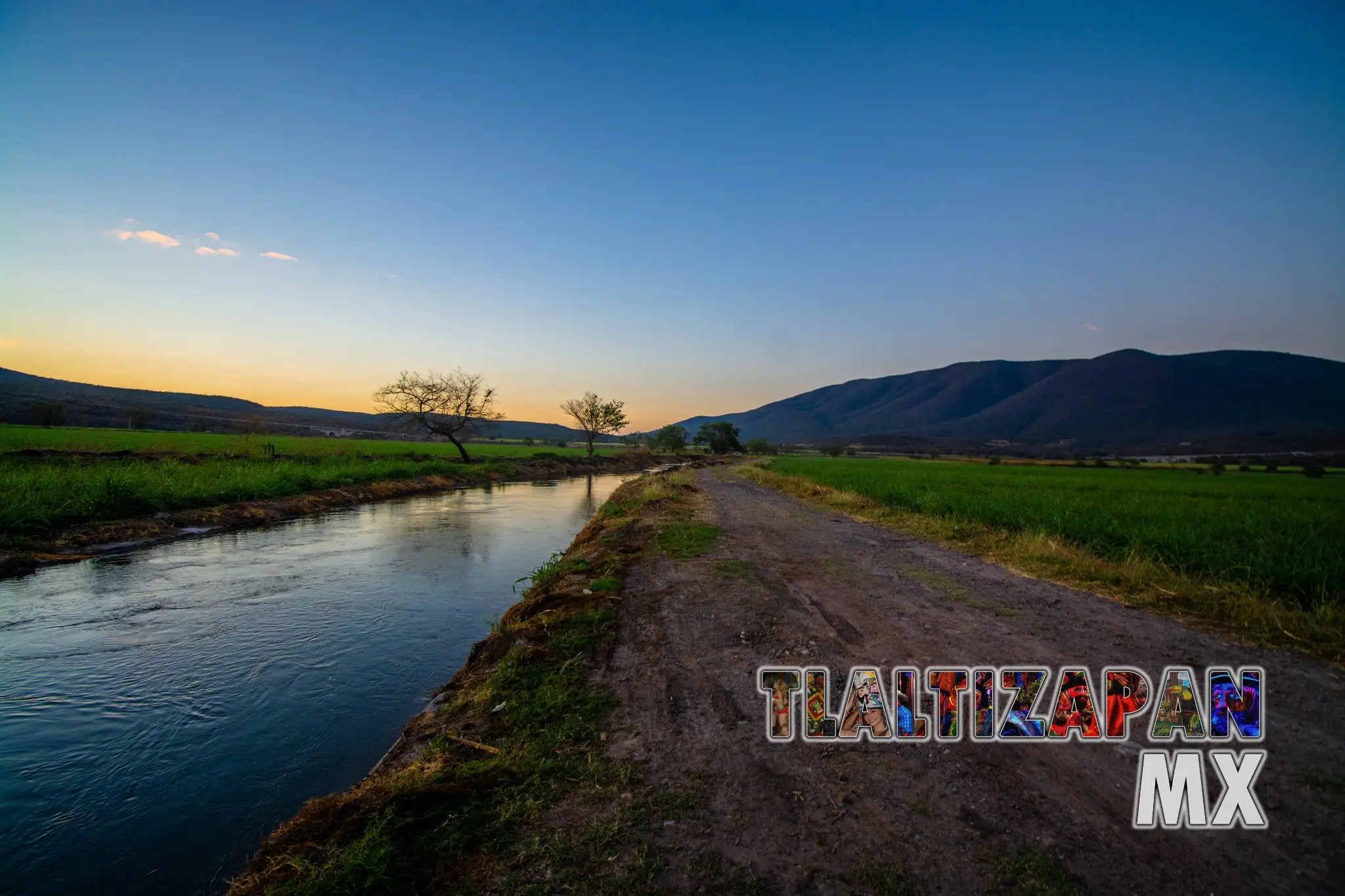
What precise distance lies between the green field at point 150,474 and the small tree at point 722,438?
3007 inches

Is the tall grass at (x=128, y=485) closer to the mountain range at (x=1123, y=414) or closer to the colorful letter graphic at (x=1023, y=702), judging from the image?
the colorful letter graphic at (x=1023, y=702)

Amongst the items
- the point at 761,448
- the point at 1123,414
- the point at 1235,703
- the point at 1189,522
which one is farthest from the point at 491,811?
the point at 1123,414

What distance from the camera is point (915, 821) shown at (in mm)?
2760

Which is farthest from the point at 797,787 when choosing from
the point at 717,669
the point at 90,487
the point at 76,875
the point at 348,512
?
the point at 348,512

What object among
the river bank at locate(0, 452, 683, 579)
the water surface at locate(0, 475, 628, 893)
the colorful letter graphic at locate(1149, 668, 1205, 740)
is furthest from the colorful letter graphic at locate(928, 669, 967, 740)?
the river bank at locate(0, 452, 683, 579)

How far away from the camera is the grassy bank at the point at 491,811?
241 cm

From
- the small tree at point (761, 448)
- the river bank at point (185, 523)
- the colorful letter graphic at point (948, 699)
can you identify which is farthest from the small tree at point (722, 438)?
the colorful letter graphic at point (948, 699)

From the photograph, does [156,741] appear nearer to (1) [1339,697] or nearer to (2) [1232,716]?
(2) [1232,716]

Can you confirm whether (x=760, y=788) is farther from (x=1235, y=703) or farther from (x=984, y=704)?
(x=1235, y=703)

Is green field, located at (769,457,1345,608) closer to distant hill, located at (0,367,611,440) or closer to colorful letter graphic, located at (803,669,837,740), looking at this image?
colorful letter graphic, located at (803,669,837,740)

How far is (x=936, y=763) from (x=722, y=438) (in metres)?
106

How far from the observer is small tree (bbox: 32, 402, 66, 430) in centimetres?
4588

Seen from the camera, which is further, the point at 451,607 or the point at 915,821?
the point at 451,607

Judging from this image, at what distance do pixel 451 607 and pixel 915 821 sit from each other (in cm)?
759
